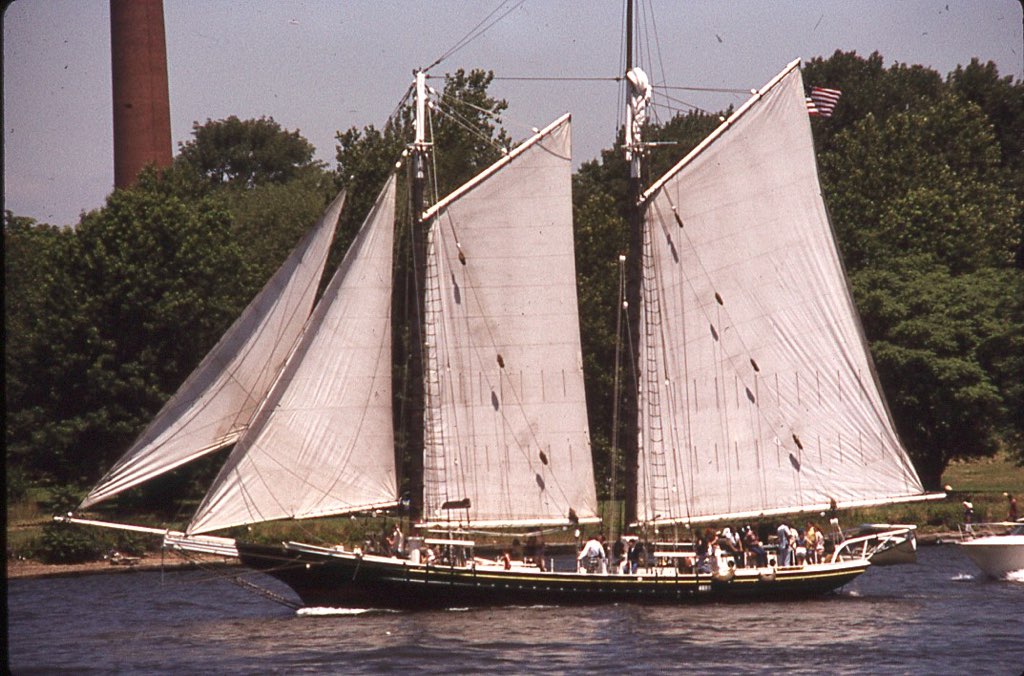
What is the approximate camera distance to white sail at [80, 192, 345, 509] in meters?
55.2

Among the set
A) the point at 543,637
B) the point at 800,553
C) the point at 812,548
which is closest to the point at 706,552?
the point at 800,553

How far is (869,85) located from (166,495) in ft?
272

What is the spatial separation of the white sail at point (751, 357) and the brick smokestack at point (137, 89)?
184 feet

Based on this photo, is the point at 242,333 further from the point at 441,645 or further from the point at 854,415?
the point at 854,415

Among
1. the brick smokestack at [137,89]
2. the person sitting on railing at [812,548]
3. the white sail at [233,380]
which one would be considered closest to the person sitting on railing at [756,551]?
the person sitting on railing at [812,548]

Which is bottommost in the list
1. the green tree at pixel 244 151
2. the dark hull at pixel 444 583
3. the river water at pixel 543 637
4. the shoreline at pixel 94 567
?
the river water at pixel 543 637

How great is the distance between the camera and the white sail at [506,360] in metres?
61.5

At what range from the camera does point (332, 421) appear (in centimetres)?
5875

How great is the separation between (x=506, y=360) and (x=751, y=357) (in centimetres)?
892

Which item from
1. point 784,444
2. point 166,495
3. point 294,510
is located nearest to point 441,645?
point 294,510

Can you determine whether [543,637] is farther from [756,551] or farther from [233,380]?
[233,380]

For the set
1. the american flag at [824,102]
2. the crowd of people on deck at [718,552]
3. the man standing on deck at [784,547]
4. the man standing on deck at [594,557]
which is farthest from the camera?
the american flag at [824,102]

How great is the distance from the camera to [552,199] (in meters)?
62.1

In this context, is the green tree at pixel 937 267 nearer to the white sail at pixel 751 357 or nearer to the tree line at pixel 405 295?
the tree line at pixel 405 295
